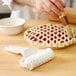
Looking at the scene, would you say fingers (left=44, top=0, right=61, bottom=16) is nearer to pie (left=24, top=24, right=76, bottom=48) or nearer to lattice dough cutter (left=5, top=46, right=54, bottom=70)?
pie (left=24, top=24, right=76, bottom=48)

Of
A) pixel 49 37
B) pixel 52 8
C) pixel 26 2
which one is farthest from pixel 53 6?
pixel 26 2

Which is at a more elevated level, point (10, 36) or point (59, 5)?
point (59, 5)

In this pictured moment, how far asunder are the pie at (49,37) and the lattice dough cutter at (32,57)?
70mm

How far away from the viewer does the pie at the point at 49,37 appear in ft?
2.45

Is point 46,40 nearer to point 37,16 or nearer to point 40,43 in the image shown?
point 40,43

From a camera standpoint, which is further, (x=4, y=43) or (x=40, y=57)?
(x=4, y=43)

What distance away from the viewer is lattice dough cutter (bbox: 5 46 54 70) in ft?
2.05

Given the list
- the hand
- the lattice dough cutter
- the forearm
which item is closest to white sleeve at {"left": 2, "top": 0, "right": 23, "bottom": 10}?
the forearm

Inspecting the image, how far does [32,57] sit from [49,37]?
17 cm

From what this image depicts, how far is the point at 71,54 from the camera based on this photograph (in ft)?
2.40

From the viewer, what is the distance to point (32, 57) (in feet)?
2.12

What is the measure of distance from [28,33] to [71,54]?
22 centimetres

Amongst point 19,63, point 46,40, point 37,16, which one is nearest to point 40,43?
point 46,40

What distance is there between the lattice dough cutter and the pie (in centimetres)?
7
